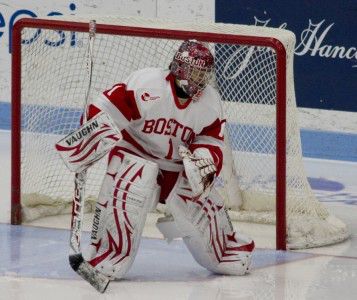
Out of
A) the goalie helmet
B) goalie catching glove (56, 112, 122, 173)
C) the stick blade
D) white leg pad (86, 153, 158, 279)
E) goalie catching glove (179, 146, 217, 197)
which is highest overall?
the goalie helmet

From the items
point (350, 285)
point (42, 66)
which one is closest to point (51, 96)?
point (42, 66)

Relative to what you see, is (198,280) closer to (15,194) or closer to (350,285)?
(350,285)

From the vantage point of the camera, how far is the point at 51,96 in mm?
6734

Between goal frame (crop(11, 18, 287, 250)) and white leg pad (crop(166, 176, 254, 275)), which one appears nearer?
white leg pad (crop(166, 176, 254, 275))

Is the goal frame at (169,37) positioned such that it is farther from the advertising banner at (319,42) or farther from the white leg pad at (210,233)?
the advertising banner at (319,42)

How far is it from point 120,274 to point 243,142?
3.73 ft

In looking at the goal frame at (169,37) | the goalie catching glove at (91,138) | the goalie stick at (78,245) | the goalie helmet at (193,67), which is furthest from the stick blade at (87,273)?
the goal frame at (169,37)

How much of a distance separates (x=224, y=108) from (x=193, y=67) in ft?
→ 3.50

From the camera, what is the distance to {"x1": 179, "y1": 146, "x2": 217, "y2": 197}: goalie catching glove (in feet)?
18.0

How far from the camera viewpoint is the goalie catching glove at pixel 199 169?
18.0ft

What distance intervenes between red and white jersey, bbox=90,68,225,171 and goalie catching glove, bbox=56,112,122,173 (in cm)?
9

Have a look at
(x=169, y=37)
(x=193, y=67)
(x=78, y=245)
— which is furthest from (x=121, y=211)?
(x=169, y=37)

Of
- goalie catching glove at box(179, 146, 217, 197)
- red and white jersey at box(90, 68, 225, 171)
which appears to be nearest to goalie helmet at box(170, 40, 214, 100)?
red and white jersey at box(90, 68, 225, 171)

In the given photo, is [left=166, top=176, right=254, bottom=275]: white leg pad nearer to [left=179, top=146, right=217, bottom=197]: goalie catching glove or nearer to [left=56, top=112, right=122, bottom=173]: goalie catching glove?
[left=179, top=146, right=217, bottom=197]: goalie catching glove
